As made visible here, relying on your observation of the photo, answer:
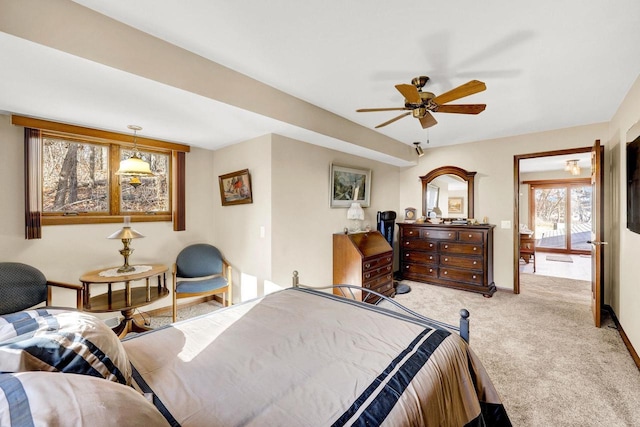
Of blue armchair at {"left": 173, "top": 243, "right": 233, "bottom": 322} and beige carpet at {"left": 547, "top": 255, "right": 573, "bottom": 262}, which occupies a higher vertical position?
blue armchair at {"left": 173, "top": 243, "right": 233, "bottom": 322}

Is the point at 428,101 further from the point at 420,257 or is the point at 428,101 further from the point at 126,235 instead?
the point at 126,235

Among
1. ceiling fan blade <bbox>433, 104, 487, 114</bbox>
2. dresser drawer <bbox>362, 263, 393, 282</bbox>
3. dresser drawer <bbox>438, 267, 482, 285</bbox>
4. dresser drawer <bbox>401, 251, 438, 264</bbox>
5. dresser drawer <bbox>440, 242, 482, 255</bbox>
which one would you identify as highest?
ceiling fan blade <bbox>433, 104, 487, 114</bbox>

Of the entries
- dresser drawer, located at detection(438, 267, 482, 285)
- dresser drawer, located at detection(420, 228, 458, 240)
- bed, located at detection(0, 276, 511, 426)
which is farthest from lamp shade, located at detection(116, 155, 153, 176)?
dresser drawer, located at detection(438, 267, 482, 285)

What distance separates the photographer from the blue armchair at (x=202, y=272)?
10.9ft

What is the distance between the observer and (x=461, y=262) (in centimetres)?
435

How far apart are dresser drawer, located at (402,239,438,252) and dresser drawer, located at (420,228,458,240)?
0.09 m

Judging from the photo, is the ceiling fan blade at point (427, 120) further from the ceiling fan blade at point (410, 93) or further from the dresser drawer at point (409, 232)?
the dresser drawer at point (409, 232)

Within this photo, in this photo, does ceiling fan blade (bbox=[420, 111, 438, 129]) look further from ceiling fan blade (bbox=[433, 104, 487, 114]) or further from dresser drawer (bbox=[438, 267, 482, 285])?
dresser drawer (bbox=[438, 267, 482, 285])

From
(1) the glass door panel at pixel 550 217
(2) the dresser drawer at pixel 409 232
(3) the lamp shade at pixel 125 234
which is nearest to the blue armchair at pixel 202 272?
(3) the lamp shade at pixel 125 234

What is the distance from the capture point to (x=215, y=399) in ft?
3.28

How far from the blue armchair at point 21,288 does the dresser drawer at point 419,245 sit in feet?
14.6

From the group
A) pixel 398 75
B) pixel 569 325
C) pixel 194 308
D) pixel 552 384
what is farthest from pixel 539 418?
pixel 194 308

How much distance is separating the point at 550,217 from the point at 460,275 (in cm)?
578

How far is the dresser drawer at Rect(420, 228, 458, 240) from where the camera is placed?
441 centimetres
